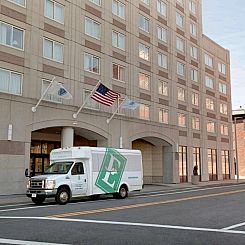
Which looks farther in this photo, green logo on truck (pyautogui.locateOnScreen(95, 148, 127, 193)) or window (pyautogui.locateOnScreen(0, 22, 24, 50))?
window (pyautogui.locateOnScreen(0, 22, 24, 50))

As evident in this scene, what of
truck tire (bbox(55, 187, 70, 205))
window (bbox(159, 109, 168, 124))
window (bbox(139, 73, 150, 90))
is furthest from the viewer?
window (bbox(159, 109, 168, 124))

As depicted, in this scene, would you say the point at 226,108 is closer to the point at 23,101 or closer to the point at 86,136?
the point at 86,136

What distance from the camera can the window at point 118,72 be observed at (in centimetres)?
3192

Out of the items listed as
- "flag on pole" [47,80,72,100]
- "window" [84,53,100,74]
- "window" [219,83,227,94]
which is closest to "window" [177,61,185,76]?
"window" [219,83,227,94]

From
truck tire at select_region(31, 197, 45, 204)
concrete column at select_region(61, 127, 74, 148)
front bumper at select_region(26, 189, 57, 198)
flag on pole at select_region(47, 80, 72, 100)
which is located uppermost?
flag on pole at select_region(47, 80, 72, 100)

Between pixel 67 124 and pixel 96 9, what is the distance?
33.3 feet

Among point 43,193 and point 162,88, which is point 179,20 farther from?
point 43,193

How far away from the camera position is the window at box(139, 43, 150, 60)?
116ft

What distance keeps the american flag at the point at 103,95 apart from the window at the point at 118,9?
9578mm

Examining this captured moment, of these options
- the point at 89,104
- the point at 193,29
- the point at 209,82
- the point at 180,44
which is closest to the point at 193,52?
the point at 193,29

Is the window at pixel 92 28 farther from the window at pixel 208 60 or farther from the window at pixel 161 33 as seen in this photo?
the window at pixel 208 60

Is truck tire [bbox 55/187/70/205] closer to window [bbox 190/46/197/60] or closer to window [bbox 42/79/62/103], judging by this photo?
window [bbox 42/79/62/103]

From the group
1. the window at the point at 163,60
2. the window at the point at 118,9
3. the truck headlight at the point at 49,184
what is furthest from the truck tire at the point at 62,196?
the window at the point at 163,60

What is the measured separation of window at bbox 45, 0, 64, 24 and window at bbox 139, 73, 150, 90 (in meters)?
10.3
